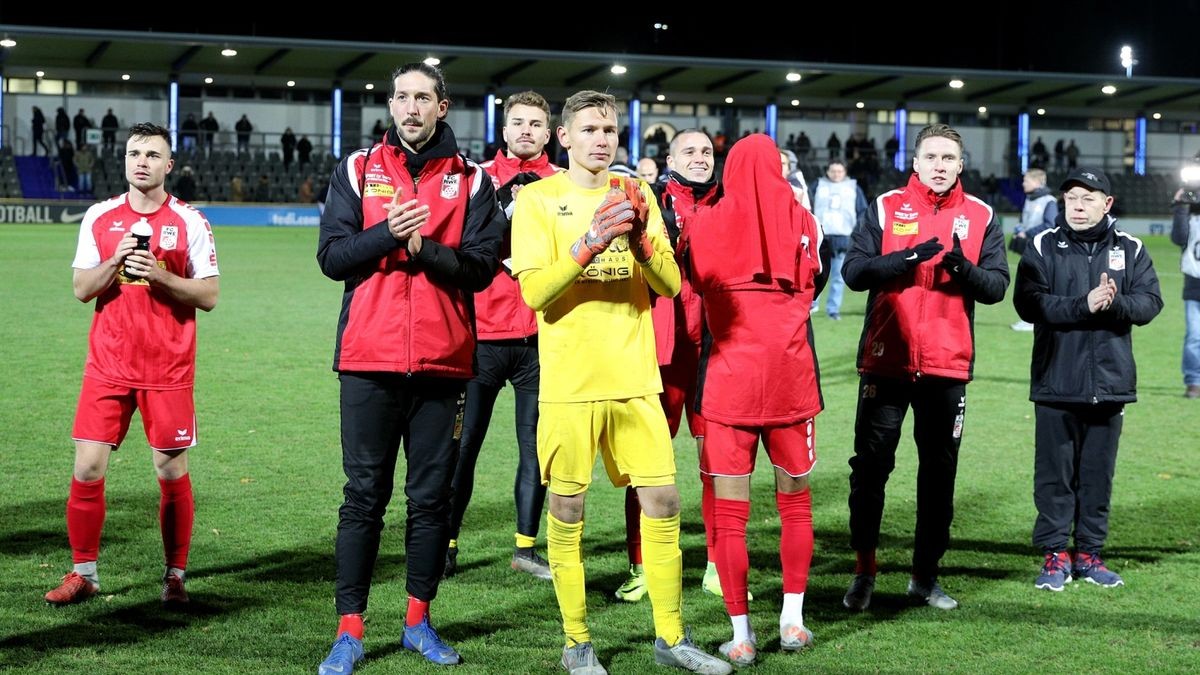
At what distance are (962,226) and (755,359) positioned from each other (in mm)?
1267

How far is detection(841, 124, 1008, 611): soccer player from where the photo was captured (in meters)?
5.43

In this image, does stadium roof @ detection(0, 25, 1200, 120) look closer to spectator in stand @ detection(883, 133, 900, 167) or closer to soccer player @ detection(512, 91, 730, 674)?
spectator in stand @ detection(883, 133, 900, 167)

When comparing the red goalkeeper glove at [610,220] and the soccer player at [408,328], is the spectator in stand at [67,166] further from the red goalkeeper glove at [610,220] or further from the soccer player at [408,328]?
the red goalkeeper glove at [610,220]

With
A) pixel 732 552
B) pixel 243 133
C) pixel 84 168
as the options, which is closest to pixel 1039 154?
pixel 243 133

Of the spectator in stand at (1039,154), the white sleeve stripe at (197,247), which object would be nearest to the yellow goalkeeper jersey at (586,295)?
the white sleeve stripe at (197,247)

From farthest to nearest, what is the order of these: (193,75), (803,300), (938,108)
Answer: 1. (938,108)
2. (193,75)
3. (803,300)

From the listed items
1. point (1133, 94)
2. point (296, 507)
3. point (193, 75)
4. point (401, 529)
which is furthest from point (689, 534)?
point (1133, 94)

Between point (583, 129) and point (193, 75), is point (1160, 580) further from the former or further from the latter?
point (193, 75)

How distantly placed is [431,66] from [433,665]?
2.16 metres

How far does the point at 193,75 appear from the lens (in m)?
40.8

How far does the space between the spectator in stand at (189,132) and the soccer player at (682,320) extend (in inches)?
1382

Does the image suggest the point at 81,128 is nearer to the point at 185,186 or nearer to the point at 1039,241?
the point at 185,186

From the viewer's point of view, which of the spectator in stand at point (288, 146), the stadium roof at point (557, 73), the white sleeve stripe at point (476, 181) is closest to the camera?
the white sleeve stripe at point (476, 181)

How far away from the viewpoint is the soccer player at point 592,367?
451cm
